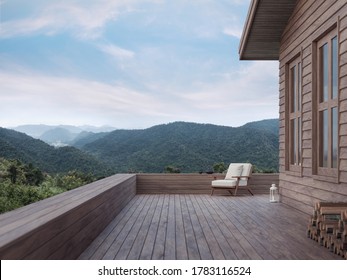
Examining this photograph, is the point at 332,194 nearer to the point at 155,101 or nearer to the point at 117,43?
the point at 155,101

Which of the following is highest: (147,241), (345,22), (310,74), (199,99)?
(199,99)

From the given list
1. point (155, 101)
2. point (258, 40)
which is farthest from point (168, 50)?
point (258, 40)

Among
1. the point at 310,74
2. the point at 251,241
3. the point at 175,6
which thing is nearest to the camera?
the point at 251,241

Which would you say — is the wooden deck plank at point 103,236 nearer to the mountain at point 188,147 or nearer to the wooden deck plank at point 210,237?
the wooden deck plank at point 210,237

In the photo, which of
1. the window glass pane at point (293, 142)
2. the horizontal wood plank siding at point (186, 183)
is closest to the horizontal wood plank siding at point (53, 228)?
the window glass pane at point (293, 142)

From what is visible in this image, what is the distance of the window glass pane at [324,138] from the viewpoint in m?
5.08

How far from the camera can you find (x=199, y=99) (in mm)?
27078

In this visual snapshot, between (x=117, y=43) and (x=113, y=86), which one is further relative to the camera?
(x=113, y=86)

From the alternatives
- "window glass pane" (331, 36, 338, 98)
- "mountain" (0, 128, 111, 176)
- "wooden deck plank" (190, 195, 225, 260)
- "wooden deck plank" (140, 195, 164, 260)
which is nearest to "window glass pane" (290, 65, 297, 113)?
"window glass pane" (331, 36, 338, 98)

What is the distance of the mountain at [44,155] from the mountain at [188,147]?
7.27 feet

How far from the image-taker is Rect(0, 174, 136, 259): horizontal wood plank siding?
7.03 feet

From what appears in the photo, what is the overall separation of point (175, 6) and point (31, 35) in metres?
10.2

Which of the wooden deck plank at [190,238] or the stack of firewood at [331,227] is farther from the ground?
the stack of firewood at [331,227]

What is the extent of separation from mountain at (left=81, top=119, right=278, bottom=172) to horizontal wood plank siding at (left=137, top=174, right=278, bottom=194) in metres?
9.47
